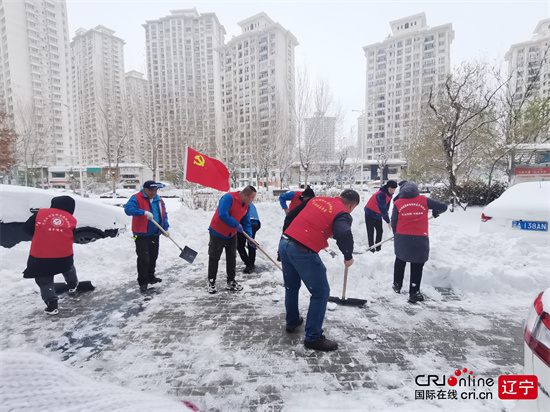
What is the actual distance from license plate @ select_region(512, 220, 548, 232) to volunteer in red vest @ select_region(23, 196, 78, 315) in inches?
297

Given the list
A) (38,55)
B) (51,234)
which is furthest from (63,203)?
(38,55)

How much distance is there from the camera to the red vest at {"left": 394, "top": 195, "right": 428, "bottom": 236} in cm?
423

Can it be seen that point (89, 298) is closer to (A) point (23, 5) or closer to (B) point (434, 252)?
(B) point (434, 252)

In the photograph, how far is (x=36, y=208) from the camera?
5922 millimetres

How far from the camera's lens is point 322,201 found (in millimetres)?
3086

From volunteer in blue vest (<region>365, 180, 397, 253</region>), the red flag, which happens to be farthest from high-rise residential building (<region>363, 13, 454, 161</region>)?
the red flag

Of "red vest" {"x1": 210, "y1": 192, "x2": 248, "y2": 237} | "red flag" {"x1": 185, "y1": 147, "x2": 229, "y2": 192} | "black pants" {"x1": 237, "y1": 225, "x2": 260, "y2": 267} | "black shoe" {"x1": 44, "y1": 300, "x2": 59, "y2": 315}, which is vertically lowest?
"black shoe" {"x1": 44, "y1": 300, "x2": 59, "y2": 315}

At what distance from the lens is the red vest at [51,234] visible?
3.85m

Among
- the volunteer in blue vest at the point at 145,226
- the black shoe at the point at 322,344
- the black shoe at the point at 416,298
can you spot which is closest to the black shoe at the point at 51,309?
the volunteer in blue vest at the point at 145,226

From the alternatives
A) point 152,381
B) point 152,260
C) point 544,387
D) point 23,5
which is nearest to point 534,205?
point 544,387

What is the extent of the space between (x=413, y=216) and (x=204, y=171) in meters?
3.58

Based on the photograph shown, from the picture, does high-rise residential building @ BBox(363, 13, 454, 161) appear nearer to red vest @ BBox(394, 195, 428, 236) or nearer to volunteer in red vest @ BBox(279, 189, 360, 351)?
red vest @ BBox(394, 195, 428, 236)

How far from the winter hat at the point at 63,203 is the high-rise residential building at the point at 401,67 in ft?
242

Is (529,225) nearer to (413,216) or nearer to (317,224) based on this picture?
(413,216)
